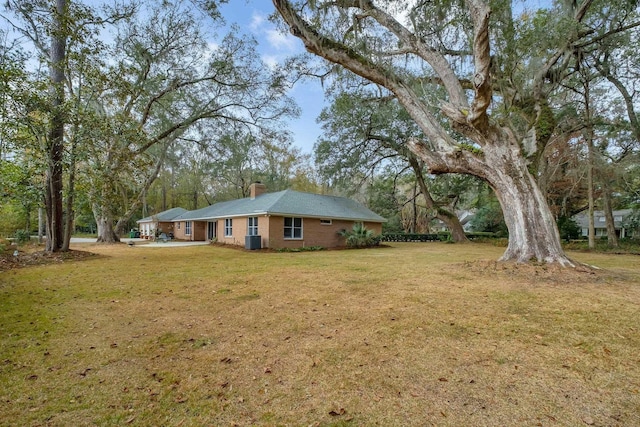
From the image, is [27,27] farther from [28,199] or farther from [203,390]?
[203,390]

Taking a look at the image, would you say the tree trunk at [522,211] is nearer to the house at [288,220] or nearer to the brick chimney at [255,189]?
the house at [288,220]

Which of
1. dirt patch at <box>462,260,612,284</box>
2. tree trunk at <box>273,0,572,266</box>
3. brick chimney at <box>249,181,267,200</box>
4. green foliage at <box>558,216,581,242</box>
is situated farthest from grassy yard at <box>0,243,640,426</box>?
green foliage at <box>558,216,581,242</box>

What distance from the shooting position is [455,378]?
2.74 metres

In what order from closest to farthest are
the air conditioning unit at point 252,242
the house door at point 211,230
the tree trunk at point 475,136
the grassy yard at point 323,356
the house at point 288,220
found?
the grassy yard at point 323,356
the tree trunk at point 475,136
the air conditioning unit at point 252,242
the house at point 288,220
the house door at point 211,230

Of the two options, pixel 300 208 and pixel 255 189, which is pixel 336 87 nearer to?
pixel 300 208

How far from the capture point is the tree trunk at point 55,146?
33.6 ft

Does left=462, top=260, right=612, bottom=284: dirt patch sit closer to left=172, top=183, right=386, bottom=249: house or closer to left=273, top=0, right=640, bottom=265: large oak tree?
left=273, top=0, right=640, bottom=265: large oak tree

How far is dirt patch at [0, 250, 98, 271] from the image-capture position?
30.4ft

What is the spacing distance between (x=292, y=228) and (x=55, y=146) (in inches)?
419

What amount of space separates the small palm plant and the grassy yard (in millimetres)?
11858

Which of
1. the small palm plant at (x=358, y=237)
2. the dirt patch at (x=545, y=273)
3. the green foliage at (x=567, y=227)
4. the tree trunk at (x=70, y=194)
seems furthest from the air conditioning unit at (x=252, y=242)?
the green foliage at (x=567, y=227)

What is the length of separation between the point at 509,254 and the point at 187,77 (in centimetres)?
1738

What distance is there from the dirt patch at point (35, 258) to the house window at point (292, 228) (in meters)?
8.75

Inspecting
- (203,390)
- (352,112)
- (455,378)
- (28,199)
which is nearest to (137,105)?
(28,199)
